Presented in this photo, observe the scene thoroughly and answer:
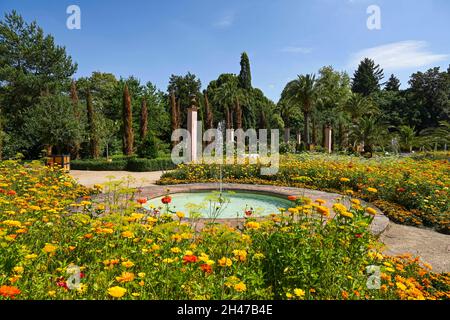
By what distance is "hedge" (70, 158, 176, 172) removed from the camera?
634 inches

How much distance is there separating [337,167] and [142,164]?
1050cm

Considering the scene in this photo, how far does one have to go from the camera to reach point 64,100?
1684cm

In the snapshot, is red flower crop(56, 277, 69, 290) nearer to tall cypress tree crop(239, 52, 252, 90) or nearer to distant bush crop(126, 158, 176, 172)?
distant bush crop(126, 158, 176, 172)

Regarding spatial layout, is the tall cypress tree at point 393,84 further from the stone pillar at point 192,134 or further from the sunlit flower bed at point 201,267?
the sunlit flower bed at point 201,267

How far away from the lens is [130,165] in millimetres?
16469

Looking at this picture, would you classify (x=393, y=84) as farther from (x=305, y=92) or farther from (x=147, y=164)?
(x=147, y=164)

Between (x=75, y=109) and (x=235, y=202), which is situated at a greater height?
(x=75, y=109)

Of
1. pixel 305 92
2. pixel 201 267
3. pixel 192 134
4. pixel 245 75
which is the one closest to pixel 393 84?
pixel 245 75

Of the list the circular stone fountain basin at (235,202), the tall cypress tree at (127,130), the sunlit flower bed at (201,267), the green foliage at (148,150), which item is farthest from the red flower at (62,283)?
the tall cypress tree at (127,130)

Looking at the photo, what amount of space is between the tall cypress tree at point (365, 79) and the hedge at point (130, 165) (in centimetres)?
4956

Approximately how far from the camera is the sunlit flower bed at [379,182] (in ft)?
20.8

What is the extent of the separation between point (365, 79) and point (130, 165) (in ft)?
172
